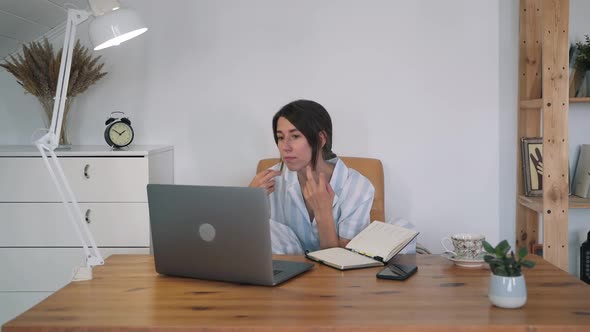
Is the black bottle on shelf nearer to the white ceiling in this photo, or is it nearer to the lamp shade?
the lamp shade

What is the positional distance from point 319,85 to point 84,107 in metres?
1.27

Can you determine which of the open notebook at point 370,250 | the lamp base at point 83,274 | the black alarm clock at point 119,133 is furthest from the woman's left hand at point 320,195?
the black alarm clock at point 119,133

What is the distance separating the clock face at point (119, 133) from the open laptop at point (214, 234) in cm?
152

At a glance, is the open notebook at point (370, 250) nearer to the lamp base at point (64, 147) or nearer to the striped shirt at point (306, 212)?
the striped shirt at point (306, 212)

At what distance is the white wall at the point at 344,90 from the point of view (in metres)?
3.57

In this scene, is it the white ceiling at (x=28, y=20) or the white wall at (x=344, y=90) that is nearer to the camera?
the white ceiling at (x=28, y=20)

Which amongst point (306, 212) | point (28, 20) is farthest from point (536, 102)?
point (28, 20)

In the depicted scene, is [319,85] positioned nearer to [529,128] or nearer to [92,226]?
[529,128]

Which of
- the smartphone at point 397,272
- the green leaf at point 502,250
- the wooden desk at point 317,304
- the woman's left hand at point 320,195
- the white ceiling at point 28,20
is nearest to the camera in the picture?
the wooden desk at point 317,304

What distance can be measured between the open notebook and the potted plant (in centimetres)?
48

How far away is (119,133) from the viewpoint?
3346mm

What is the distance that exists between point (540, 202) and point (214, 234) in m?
2.01

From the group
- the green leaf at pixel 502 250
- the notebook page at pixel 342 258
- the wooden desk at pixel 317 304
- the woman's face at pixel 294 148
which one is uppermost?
the woman's face at pixel 294 148

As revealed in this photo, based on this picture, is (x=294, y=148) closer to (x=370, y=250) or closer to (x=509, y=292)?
(x=370, y=250)
